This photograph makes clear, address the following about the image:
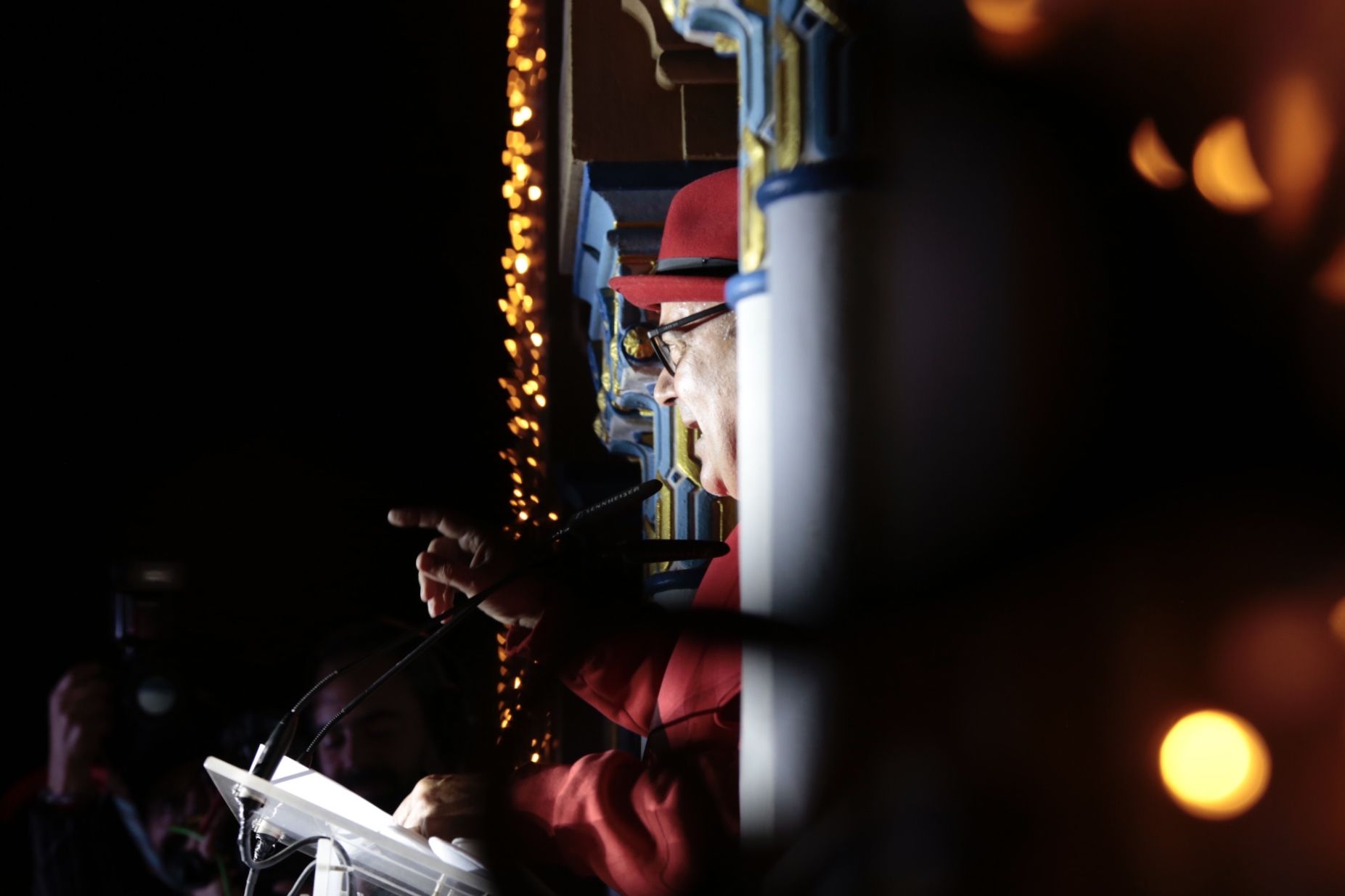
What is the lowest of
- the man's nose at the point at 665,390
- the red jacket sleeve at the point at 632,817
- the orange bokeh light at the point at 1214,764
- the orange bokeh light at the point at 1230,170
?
the red jacket sleeve at the point at 632,817

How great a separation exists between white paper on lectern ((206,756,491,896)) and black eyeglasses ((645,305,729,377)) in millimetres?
1031

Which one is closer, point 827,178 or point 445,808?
point 827,178

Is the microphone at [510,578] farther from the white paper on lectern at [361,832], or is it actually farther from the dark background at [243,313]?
the dark background at [243,313]

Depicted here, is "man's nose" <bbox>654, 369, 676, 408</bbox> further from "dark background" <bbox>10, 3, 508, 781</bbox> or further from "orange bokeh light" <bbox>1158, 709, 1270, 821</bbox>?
"dark background" <bbox>10, 3, 508, 781</bbox>

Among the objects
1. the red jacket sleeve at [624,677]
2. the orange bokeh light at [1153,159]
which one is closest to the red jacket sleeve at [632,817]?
the red jacket sleeve at [624,677]

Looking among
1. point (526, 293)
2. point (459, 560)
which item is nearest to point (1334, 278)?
point (459, 560)

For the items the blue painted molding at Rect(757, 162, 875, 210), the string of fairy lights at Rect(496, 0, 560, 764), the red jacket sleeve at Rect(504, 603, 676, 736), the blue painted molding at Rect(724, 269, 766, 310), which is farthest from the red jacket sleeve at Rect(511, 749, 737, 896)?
the string of fairy lights at Rect(496, 0, 560, 764)

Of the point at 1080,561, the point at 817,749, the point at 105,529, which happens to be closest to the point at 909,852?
the point at 817,749

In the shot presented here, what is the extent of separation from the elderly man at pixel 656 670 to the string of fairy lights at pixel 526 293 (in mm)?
1227

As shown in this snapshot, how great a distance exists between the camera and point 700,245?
211cm

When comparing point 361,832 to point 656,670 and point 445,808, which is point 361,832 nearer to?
point 445,808

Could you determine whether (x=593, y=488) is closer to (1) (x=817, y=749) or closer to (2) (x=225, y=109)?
(2) (x=225, y=109)

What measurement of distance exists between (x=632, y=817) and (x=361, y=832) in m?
0.39

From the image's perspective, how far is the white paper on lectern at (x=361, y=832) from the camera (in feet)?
4.01
